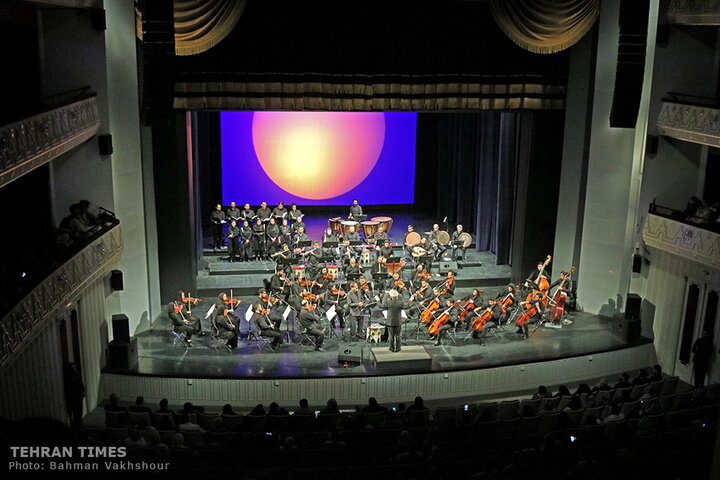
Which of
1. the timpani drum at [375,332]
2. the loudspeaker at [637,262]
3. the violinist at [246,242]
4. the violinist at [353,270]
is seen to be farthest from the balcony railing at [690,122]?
the violinist at [246,242]

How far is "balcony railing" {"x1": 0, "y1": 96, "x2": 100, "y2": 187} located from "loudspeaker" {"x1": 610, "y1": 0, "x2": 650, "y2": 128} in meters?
8.88

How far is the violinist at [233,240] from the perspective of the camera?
1892cm

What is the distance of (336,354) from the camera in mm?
14312

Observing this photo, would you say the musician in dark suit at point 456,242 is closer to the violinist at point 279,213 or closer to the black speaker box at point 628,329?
the violinist at point 279,213

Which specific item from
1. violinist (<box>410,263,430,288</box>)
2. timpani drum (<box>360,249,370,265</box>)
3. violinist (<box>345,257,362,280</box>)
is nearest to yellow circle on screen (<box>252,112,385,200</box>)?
timpani drum (<box>360,249,370,265</box>)

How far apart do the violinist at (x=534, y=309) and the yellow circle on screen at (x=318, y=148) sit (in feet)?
26.6

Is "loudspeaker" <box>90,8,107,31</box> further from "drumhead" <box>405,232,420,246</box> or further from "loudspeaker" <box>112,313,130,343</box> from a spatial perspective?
"drumhead" <box>405,232,420,246</box>

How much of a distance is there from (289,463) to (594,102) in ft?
37.0

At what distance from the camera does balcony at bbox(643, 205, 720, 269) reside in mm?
13680

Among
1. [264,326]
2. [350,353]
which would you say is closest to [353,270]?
[350,353]

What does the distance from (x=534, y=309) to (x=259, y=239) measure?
729 cm

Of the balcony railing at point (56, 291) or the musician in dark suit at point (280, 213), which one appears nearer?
the balcony railing at point (56, 291)

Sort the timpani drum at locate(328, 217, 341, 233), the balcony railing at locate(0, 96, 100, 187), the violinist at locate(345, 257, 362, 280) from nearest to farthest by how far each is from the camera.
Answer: the balcony railing at locate(0, 96, 100, 187)
the violinist at locate(345, 257, 362, 280)
the timpani drum at locate(328, 217, 341, 233)

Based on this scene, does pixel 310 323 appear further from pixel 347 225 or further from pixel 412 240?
pixel 347 225
